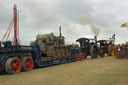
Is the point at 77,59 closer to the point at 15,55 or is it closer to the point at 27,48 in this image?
the point at 27,48

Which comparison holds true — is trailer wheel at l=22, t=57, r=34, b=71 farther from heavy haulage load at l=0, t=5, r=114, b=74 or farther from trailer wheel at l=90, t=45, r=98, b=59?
trailer wheel at l=90, t=45, r=98, b=59

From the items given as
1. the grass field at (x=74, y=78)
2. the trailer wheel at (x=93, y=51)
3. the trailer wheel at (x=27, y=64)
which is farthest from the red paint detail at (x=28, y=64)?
the trailer wheel at (x=93, y=51)

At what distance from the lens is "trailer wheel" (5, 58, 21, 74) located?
8079 millimetres

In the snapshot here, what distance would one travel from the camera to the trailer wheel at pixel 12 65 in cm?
808

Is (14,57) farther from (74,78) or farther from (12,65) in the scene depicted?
(74,78)

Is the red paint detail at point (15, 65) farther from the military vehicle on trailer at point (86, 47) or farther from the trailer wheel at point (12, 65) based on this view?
the military vehicle on trailer at point (86, 47)

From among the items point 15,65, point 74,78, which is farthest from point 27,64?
point 74,78

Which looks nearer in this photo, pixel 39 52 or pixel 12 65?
pixel 12 65

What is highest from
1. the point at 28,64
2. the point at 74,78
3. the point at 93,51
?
the point at 93,51

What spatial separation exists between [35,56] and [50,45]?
2531mm

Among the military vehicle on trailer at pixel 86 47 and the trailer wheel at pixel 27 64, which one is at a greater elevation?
the military vehicle on trailer at pixel 86 47

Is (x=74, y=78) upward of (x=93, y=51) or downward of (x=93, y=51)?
downward

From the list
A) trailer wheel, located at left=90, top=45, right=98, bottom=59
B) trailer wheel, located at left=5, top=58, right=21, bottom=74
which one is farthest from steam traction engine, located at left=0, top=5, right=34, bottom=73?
trailer wheel, located at left=90, top=45, right=98, bottom=59

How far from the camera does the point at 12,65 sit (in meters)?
8.43
